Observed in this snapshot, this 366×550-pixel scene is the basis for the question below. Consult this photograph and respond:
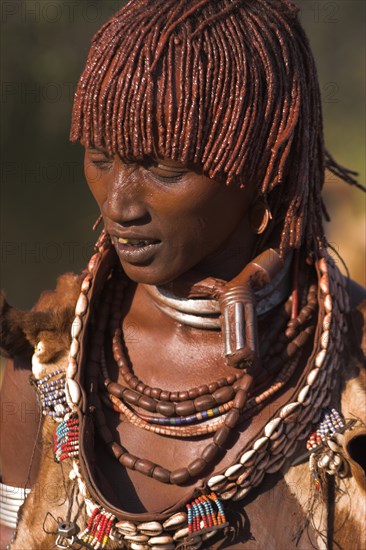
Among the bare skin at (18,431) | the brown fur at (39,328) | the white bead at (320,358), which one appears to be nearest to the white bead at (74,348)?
the brown fur at (39,328)

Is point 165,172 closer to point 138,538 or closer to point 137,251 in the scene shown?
point 137,251

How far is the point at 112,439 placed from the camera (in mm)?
2459

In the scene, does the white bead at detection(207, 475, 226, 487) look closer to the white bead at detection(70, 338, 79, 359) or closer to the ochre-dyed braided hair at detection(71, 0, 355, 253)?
the white bead at detection(70, 338, 79, 359)

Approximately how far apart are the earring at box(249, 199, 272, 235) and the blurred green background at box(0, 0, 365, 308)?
13.0ft

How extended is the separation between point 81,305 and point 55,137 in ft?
13.5

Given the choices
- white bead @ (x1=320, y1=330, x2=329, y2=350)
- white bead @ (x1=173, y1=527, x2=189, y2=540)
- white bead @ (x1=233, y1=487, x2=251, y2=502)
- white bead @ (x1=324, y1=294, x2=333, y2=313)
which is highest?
white bead @ (x1=324, y1=294, x2=333, y2=313)

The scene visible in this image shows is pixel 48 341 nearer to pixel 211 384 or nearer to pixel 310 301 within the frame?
pixel 211 384

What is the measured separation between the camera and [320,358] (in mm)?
2404

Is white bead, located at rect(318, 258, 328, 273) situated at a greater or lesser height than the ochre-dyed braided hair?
lesser

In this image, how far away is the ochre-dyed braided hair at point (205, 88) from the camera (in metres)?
2.14

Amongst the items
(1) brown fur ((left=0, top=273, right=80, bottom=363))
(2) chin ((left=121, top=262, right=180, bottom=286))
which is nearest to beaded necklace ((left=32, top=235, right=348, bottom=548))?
(1) brown fur ((left=0, top=273, right=80, bottom=363))

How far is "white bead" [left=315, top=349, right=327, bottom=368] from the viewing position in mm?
2399

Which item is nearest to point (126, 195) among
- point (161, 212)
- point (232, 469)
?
point (161, 212)

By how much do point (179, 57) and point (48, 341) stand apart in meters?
0.87
